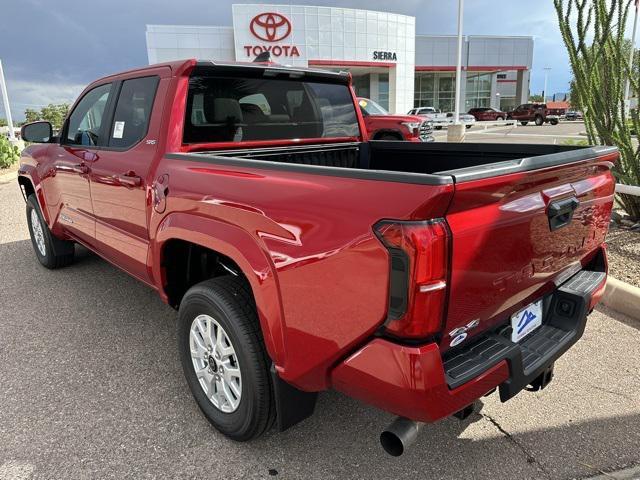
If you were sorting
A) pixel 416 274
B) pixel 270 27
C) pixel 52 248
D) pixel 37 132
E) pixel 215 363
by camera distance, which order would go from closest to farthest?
pixel 416 274 < pixel 215 363 < pixel 37 132 < pixel 52 248 < pixel 270 27

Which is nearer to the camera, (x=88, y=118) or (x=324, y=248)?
(x=324, y=248)

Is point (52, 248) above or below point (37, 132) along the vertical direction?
below

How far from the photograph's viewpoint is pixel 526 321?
2.20 m

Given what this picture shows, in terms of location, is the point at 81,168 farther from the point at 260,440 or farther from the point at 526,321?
the point at 526,321

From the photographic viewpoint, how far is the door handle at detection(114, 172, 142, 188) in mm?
3004

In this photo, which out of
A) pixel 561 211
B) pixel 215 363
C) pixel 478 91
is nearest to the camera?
pixel 561 211

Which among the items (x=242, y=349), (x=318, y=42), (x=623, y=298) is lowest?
(x=623, y=298)

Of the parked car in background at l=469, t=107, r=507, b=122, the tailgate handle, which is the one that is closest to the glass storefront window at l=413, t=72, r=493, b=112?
the parked car in background at l=469, t=107, r=507, b=122

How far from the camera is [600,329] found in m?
3.66

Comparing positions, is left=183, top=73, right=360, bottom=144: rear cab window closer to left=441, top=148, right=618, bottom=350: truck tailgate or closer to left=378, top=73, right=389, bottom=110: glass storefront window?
left=441, top=148, right=618, bottom=350: truck tailgate

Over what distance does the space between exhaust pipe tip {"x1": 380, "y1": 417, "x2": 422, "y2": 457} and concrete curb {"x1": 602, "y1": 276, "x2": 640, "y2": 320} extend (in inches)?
113

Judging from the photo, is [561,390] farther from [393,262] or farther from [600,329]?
[393,262]

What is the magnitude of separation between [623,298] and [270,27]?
1290 inches

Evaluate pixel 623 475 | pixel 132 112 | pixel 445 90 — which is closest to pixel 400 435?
pixel 623 475
